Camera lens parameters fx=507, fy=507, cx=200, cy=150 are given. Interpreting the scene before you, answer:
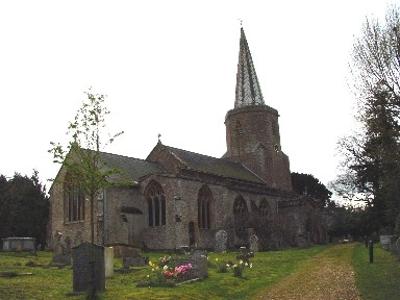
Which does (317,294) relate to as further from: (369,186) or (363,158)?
(369,186)

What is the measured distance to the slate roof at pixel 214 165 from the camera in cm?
4366

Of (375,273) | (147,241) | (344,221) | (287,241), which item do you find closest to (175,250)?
(147,241)

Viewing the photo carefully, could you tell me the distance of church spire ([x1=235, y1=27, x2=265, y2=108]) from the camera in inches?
2176

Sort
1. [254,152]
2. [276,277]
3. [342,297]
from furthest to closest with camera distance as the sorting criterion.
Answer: [254,152] < [276,277] < [342,297]

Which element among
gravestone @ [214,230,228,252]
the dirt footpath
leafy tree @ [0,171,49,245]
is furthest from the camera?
Result: leafy tree @ [0,171,49,245]

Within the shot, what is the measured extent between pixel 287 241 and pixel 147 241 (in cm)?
1212

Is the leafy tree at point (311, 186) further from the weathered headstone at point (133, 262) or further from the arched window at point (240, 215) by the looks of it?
the weathered headstone at point (133, 262)

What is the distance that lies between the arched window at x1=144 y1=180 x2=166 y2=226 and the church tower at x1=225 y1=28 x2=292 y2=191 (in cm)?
1662

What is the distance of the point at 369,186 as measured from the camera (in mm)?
44438

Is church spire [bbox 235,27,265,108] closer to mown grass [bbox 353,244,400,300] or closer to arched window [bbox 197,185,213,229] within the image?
arched window [bbox 197,185,213,229]

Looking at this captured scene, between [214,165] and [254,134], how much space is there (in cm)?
848

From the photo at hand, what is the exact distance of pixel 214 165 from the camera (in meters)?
47.7

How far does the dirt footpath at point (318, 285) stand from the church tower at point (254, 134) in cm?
3151

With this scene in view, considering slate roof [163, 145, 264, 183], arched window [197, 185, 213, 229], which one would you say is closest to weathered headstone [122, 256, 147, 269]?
arched window [197, 185, 213, 229]
